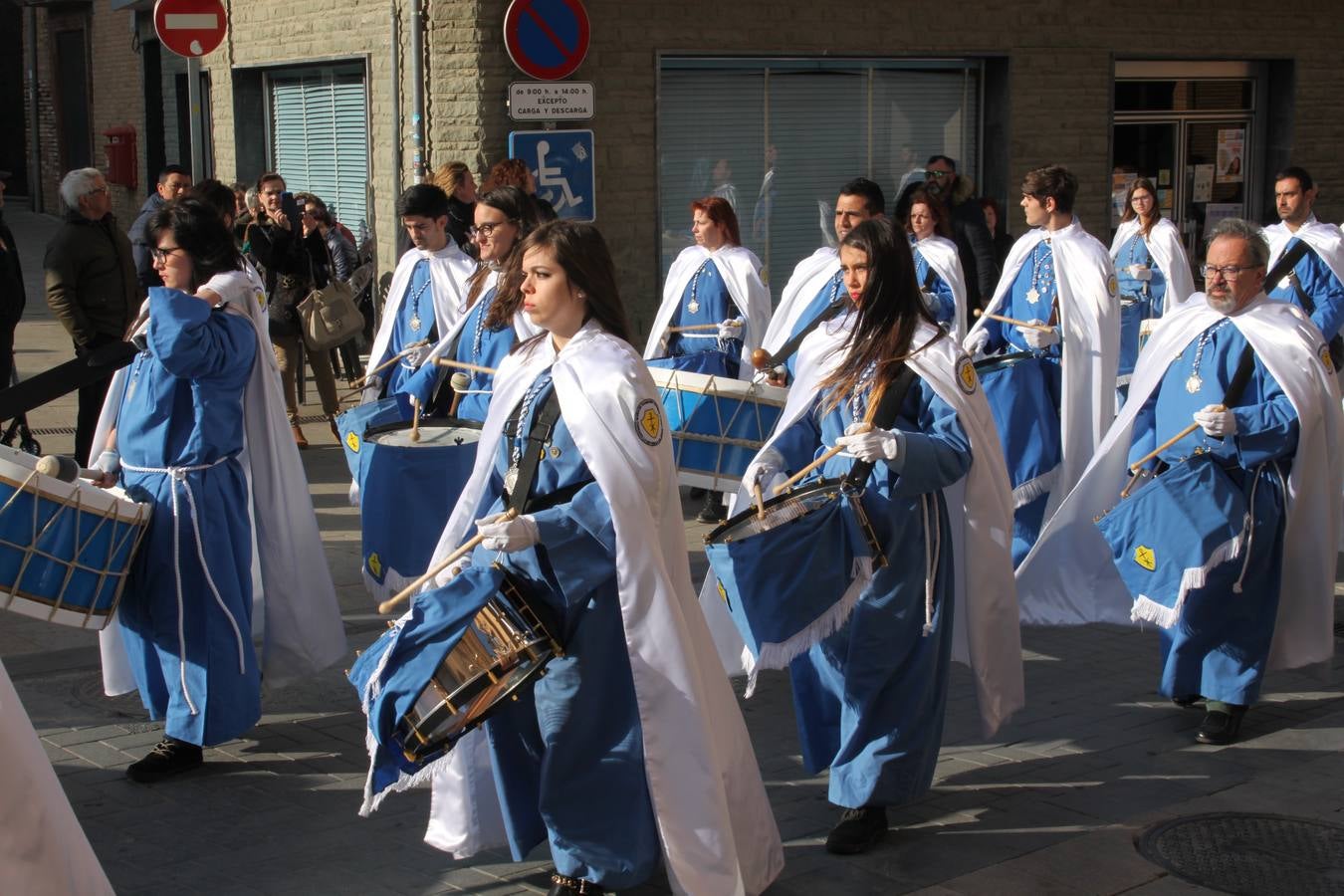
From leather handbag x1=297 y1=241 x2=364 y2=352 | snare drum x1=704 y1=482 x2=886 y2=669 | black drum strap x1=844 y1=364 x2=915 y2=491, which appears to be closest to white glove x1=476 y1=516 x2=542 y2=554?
snare drum x1=704 y1=482 x2=886 y2=669

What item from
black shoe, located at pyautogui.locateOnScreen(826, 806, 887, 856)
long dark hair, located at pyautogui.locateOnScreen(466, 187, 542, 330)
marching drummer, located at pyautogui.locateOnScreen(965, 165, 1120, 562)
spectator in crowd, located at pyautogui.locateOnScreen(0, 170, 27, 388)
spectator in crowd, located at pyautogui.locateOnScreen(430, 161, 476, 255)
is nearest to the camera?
black shoe, located at pyautogui.locateOnScreen(826, 806, 887, 856)

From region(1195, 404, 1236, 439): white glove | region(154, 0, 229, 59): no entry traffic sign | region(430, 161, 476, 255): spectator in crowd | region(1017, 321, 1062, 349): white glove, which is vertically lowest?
region(1195, 404, 1236, 439): white glove

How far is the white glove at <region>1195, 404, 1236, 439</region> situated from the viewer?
6.07 m

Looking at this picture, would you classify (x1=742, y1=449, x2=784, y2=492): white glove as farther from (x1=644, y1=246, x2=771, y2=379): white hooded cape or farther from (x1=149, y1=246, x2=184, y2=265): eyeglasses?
(x1=644, y1=246, x2=771, y2=379): white hooded cape

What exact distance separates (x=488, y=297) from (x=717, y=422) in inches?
45.3

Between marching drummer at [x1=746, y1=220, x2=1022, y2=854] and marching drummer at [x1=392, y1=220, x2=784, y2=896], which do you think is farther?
marching drummer at [x1=746, y1=220, x2=1022, y2=854]

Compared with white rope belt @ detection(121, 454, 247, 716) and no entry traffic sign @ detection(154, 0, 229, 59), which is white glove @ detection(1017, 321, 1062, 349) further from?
no entry traffic sign @ detection(154, 0, 229, 59)

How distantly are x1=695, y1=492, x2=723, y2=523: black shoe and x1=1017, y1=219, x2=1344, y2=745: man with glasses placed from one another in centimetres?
366

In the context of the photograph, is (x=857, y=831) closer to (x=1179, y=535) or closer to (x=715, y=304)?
(x=1179, y=535)

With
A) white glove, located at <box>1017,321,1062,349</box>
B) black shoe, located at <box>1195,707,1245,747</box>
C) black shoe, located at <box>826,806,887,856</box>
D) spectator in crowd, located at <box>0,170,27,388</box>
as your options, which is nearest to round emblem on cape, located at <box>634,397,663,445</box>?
black shoe, located at <box>826,806,887,856</box>

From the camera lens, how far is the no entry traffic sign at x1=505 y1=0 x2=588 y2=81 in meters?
12.3

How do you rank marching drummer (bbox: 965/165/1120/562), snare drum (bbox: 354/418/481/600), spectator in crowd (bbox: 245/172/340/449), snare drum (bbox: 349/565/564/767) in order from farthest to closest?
1. spectator in crowd (bbox: 245/172/340/449)
2. marching drummer (bbox: 965/165/1120/562)
3. snare drum (bbox: 354/418/481/600)
4. snare drum (bbox: 349/565/564/767)

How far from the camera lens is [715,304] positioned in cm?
991

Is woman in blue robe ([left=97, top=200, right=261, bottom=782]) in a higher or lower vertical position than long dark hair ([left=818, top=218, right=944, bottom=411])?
lower
